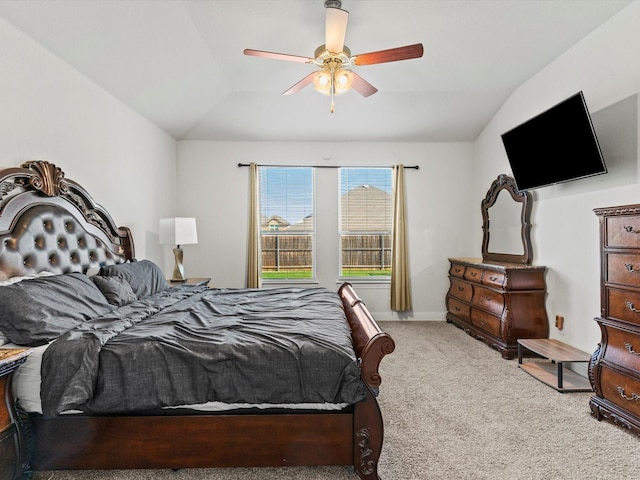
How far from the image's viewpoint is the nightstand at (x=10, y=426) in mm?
1637

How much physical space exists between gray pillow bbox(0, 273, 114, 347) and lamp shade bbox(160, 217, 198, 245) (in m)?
1.68

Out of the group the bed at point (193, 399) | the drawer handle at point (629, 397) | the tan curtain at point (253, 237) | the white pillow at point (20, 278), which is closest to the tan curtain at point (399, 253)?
the tan curtain at point (253, 237)

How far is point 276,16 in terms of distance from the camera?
3.01 m

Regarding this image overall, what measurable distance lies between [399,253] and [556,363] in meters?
2.35

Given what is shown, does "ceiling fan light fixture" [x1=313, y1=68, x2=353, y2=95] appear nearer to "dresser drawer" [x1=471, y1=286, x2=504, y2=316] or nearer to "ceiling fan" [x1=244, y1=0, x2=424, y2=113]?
"ceiling fan" [x1=244, y1=0, x2=424, y2=113]

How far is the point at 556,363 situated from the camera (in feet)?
10.8

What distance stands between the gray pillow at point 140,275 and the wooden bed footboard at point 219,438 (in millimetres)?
1335

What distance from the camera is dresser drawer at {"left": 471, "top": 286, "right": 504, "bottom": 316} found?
12.7ft

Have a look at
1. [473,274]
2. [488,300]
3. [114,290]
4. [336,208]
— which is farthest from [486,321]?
[114,290]

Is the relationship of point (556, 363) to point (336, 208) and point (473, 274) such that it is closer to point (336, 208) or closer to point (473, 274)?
point (473, 274)

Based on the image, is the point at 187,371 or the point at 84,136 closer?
the point at 187,371

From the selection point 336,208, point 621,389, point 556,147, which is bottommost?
point 621,389

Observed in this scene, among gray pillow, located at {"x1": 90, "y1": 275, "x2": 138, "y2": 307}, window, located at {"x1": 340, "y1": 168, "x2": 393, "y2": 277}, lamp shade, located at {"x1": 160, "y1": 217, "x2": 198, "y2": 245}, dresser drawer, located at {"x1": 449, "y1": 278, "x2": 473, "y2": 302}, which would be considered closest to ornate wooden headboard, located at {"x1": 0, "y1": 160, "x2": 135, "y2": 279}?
gray pillow, located at {"x1": 90, "y1": 275, "x2": 138, "y2": 307}

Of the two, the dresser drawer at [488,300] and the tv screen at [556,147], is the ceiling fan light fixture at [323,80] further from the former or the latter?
the dresser drawer at [488,300]
